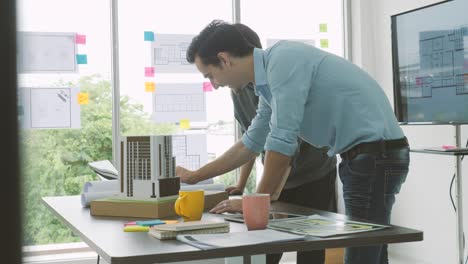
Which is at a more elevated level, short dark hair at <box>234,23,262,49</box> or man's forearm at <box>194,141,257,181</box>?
short dark hair at <box>234,23,262,49</box>

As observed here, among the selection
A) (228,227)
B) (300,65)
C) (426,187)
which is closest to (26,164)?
(228,227)

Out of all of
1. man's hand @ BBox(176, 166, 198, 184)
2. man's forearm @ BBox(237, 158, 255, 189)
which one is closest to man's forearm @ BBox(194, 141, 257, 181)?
man's hand @ BBox(176, 166, 198, 184)

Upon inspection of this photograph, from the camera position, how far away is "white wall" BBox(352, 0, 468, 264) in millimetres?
3727

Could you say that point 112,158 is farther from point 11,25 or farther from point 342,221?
point 11,25

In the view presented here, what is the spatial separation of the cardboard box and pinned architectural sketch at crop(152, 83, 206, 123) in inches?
93.4

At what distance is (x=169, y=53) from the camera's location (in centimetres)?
419

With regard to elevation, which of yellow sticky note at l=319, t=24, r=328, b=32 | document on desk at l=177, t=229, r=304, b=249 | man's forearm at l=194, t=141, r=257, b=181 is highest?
yellow sticky note at l=319, t=24, r=328, b=32

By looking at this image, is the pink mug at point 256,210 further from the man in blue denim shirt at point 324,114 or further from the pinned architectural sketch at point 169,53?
the pinned architectural sketch at point 169,53

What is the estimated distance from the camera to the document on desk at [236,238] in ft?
3.80

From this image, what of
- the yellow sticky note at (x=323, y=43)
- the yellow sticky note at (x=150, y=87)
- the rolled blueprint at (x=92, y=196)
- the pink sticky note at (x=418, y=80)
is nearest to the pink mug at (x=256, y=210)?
the rolled blueprint at (x=92, y=196)

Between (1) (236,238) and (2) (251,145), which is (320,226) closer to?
(1) (236,238)

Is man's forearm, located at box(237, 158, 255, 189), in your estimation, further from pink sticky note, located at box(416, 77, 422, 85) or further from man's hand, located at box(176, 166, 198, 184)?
pink sticky note, located at box(416, 77, 422, 85)

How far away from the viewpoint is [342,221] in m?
1.46

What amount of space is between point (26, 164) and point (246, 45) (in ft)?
5.49
